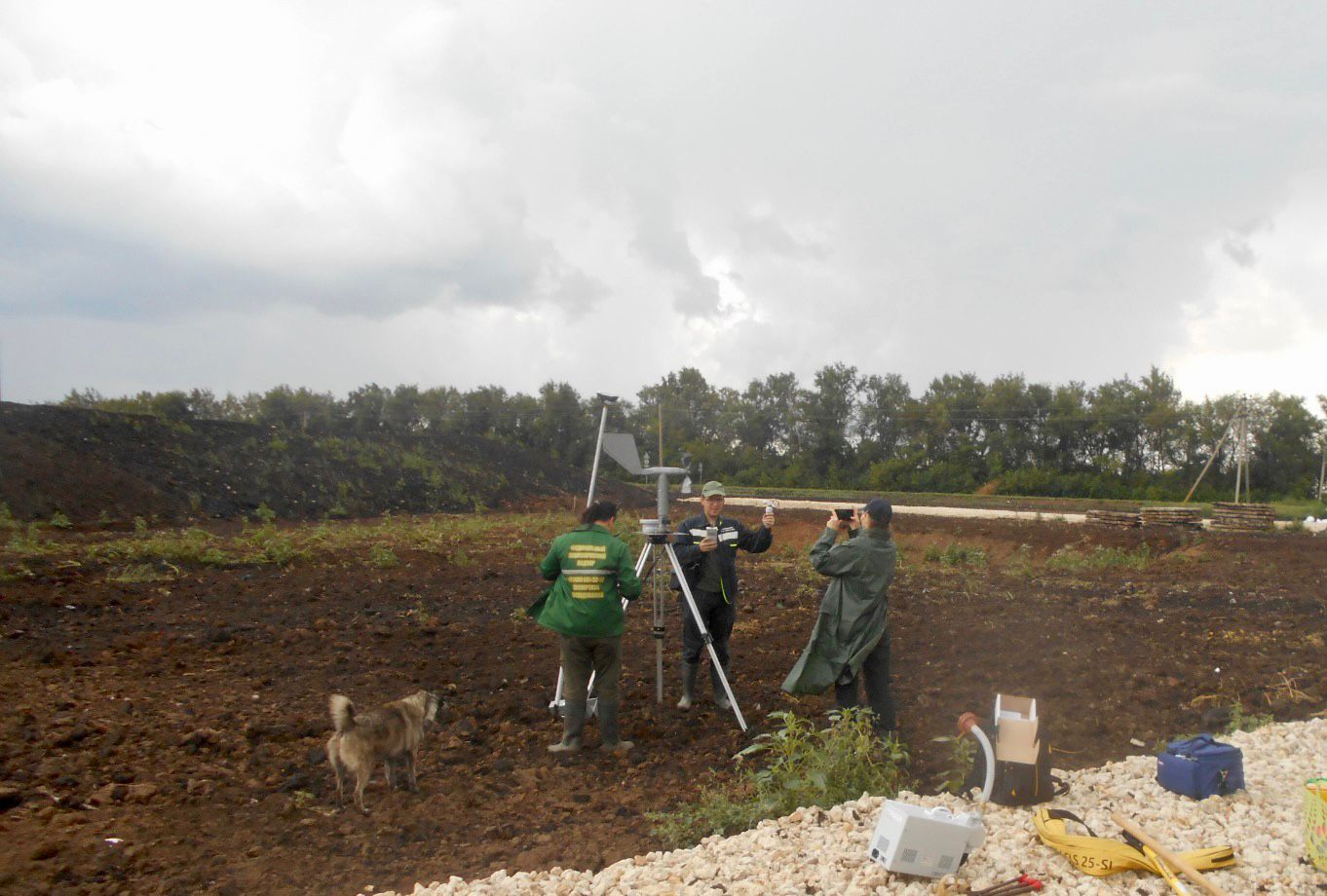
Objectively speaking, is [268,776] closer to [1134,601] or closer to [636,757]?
A: [636,757]

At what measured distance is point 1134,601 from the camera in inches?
452

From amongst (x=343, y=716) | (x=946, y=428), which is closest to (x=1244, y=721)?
Result: (x=343, y=716)

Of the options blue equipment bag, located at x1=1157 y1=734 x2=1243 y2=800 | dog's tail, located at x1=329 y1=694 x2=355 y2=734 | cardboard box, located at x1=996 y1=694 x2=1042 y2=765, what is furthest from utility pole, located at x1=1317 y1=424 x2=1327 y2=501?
dog's tail, located at x1=329 y1=694 x2=355 y2=734

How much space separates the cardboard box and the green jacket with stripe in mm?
2413

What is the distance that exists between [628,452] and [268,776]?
3183mm

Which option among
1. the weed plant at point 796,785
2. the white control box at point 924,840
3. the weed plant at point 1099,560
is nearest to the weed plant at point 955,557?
the weed plant at point 1099,560

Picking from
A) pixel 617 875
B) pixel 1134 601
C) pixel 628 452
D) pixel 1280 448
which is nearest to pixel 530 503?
pixel 1134 601

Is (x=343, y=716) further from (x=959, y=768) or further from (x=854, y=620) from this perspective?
(x=959, y=768)

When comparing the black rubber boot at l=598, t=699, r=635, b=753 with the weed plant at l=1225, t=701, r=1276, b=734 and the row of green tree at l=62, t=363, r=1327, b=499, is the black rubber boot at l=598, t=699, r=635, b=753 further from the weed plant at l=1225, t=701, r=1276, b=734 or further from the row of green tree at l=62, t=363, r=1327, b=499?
the row of green tree at l=62, t=363, r=1327, b=499

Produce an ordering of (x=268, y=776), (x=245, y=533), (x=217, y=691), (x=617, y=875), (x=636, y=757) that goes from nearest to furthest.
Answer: (x=617, y=875)
(x=268, y=776)
(x=636, y=757)
(x=217, y=691)
(x=245, y=533)

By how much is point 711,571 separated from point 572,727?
5.16ft

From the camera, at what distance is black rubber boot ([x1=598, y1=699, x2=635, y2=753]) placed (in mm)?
6203

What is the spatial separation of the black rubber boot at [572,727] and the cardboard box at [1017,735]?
104 inches

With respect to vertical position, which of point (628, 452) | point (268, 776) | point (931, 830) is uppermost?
point (628, 452)
